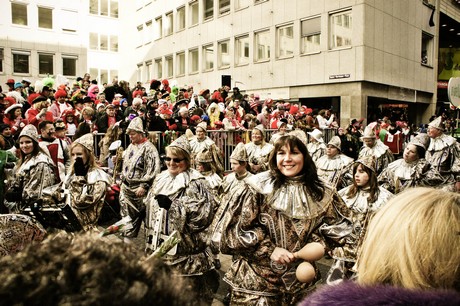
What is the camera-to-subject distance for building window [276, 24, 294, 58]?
25.3 m

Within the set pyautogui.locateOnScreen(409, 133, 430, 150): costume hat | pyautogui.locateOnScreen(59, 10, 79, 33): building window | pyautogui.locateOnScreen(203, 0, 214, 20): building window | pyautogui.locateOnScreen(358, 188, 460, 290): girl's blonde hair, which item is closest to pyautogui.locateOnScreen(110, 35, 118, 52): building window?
pyautogui.locateOnScreen(59, 10, 79, 33): building window

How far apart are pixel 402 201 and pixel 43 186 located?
495 cm

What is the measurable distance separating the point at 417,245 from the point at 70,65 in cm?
3915

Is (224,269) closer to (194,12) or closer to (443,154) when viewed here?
(443,154)

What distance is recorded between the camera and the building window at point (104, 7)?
39.7 m

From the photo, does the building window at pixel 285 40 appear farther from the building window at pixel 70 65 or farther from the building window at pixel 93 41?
the building window at pixel 93 41

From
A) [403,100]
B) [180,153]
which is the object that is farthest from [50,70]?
[180,153]

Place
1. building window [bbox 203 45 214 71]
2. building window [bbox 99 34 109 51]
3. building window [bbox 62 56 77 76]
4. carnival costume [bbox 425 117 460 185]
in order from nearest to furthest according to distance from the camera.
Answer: carnival costume [bbox 425 117 460 185] < building window [bbox 203 45 214 71] < building window [bbox 62 56 77 76] < building window [bbox 99 34 109 51]

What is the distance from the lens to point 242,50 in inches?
1131

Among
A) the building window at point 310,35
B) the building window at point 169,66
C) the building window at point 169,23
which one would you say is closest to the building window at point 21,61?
the building window at point 169,66

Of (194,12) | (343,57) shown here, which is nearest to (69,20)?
(194,12)

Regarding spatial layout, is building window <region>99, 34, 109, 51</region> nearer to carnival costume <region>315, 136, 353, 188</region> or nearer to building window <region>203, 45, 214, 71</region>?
building window <region>203, 45, 214, 71</region>

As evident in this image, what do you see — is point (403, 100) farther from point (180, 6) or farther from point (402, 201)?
→ point (402, 201)

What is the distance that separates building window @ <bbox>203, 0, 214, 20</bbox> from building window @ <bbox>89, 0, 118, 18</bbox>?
1331 cm
